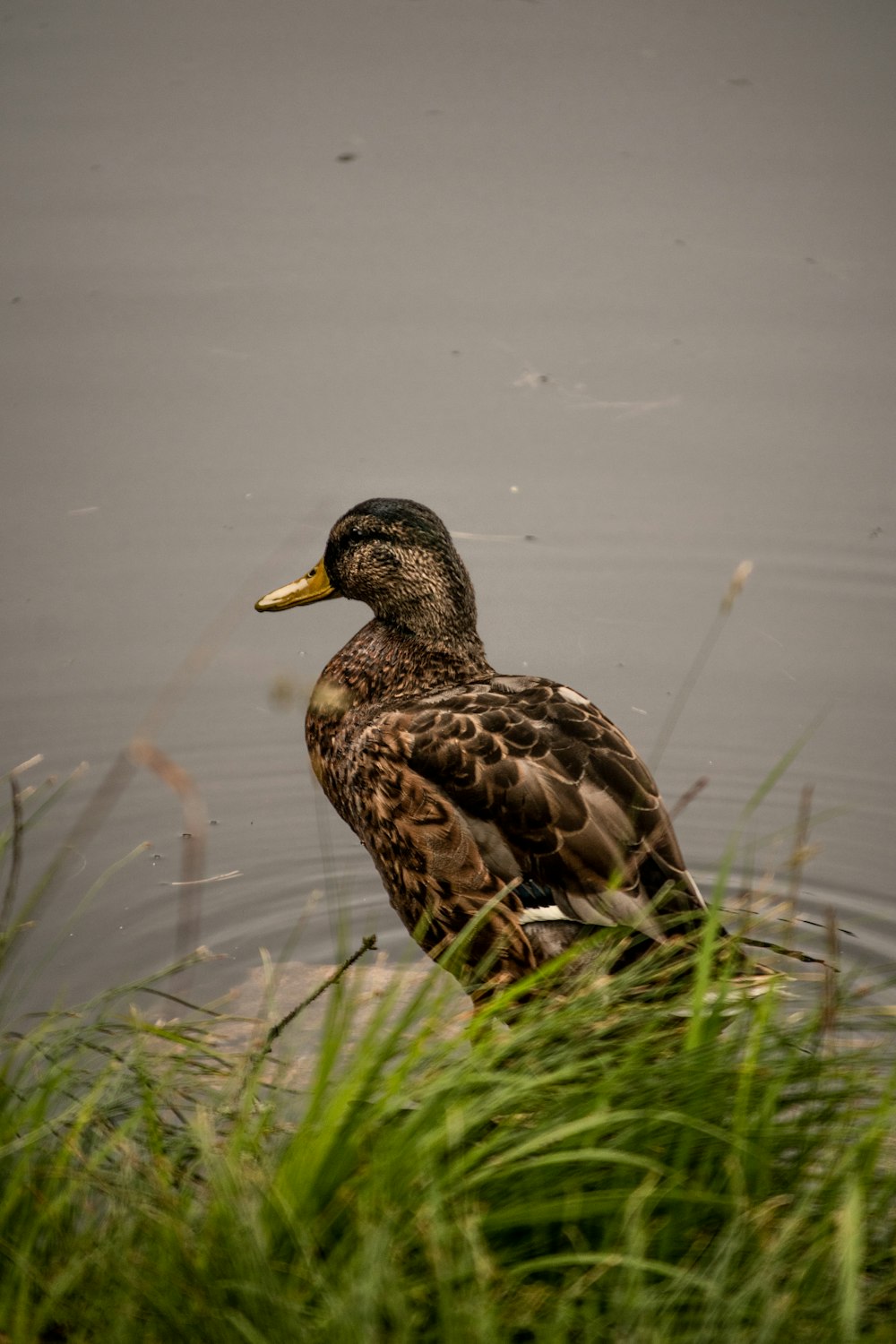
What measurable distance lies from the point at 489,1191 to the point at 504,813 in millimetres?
1280

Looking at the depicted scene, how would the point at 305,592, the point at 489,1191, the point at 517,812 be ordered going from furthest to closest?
the point at 305,592 < the point at 517,812 < the point at 489,1191

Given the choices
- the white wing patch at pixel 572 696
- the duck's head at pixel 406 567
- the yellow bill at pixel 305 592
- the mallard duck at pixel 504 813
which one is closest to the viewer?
the mallard duck at pixel 504 813

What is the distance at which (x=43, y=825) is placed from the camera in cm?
390

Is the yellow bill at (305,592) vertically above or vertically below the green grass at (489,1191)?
above

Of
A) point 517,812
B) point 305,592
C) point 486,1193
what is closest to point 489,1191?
point 486,1193

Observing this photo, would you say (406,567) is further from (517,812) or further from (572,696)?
(517,812)

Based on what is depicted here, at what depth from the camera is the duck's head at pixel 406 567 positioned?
354cm

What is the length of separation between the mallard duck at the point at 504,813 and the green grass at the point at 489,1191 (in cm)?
76

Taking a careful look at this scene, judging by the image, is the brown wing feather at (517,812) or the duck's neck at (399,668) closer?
the brown wing feather at (517,812)

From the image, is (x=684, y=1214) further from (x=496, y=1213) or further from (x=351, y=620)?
(x=351, y=620)

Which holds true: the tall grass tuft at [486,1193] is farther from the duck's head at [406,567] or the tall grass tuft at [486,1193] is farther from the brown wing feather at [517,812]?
the duck's head at [406,567]

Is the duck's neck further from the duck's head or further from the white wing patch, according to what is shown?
the white wing patch

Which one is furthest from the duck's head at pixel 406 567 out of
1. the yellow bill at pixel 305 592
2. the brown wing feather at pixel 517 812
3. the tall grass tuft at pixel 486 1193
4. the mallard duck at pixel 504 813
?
the tall grass tuft at pixel 486 1193

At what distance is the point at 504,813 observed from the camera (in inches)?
120
